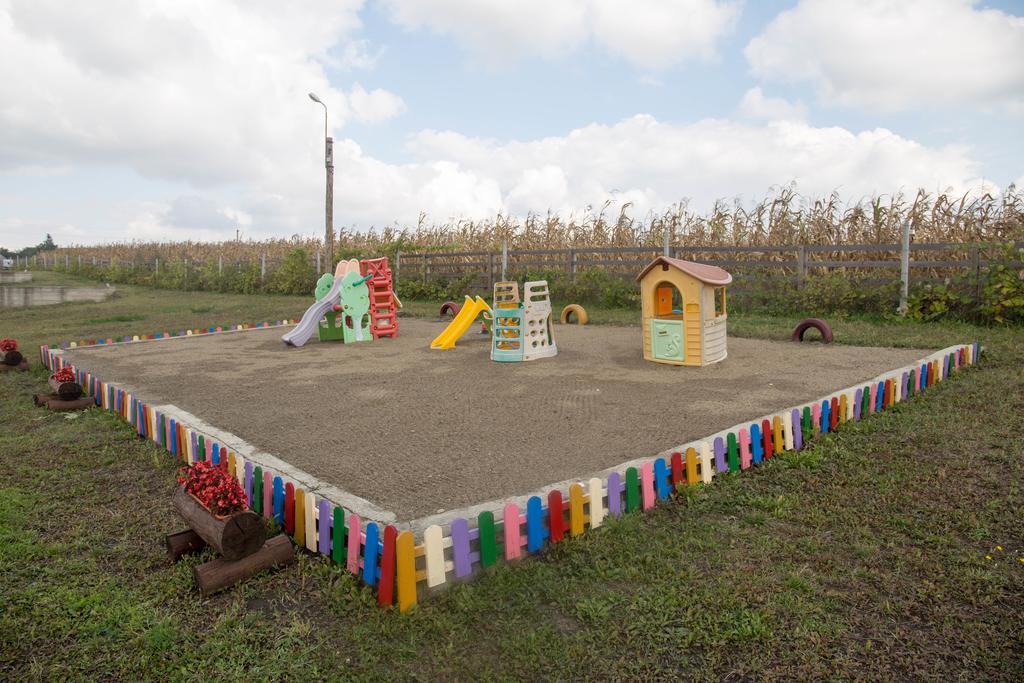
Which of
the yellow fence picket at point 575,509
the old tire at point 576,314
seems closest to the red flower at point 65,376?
the yellow fence picket at point 575,509

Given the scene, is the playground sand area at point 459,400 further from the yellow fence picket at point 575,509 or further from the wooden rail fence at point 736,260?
the wooden rail fence at point 736,260

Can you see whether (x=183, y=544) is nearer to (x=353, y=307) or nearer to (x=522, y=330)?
(x=522, y=330)

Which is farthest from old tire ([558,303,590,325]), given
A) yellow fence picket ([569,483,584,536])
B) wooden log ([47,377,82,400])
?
yellow fence picket ([569,483,584,536])

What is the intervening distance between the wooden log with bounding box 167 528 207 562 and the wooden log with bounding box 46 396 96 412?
163 inches

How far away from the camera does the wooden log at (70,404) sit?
22.8 ft

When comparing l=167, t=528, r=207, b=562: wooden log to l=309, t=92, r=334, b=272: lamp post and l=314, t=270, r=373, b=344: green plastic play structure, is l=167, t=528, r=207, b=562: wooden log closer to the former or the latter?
l=314, t=270, r=373, b=344: green plastic play structure

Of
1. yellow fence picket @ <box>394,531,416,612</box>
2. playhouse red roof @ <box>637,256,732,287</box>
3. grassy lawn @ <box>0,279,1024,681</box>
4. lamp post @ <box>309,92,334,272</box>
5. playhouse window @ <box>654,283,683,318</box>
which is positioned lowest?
grassy lawn @ <box>0,279,1024,681</box>

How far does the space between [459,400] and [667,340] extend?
10.9ft

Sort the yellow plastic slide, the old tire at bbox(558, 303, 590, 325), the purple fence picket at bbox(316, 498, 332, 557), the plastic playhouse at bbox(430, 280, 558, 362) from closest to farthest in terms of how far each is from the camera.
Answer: the purple fence picket at bbox(316, 498, 332, 557), the plastic playhouse at bbox(430, 280, 558, 362), the yellow plastic slide, the old tire at bbox(558, 303, 590, 325)

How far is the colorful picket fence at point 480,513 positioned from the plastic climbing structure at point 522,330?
4.50 metres

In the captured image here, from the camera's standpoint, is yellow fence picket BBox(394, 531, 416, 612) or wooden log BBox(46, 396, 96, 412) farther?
wooden log BBox(46, 396, 96, 412)

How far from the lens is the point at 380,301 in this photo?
1251cm

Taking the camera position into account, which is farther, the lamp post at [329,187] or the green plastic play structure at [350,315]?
the lamp post at [329,187]

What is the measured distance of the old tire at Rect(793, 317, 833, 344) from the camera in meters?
10.2
